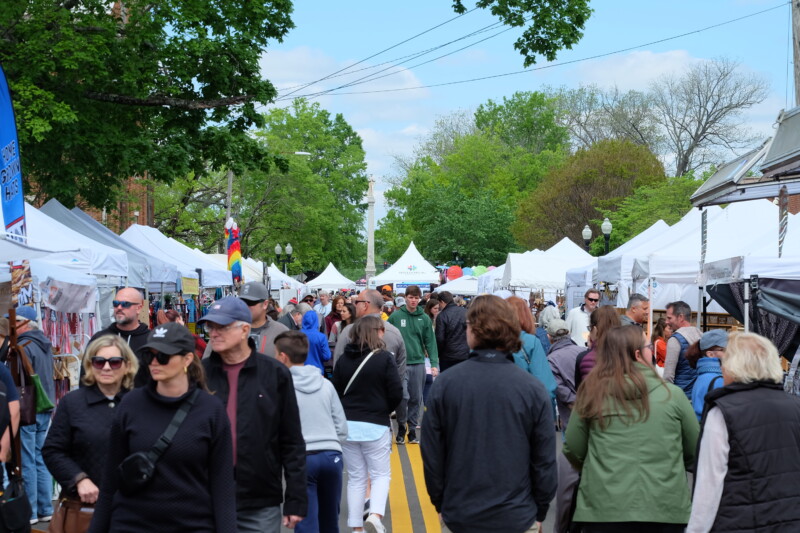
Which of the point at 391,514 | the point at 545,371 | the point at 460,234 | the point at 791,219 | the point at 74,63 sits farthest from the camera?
the point at 460,234

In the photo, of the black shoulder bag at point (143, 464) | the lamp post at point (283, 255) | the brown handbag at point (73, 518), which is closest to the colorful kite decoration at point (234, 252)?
the brown handbag at point (73, 518)

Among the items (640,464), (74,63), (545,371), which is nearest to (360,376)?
(545,371)

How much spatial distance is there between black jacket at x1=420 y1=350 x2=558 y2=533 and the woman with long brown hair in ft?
0.90

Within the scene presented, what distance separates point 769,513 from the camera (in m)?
4.68

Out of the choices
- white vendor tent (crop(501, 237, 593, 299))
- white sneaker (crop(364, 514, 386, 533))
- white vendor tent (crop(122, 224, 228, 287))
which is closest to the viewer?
white sneaker (crop(364, 514, 386, 533))

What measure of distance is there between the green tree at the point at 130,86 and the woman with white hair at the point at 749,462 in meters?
13.4

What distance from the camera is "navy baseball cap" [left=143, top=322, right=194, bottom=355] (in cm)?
416

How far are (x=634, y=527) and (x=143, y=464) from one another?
231cm

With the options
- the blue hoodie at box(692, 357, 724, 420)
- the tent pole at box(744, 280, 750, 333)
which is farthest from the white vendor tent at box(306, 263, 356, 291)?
the blue hoodie at box(692, 357, 724, 420)

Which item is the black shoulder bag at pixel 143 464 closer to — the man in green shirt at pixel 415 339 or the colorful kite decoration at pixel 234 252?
the man in green shirt at pixel 415 339

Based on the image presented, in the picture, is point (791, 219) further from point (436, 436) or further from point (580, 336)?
point (436, 436)

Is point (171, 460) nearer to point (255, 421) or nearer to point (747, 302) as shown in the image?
point (255, 421)

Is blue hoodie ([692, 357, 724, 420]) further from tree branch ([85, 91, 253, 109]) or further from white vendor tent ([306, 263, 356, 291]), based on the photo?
white vendor tent ([306, 263, 356, 291])

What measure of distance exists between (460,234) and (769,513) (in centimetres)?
6820
